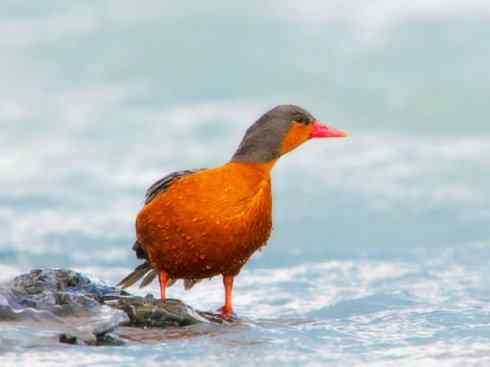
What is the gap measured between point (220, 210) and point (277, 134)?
43.3 inches

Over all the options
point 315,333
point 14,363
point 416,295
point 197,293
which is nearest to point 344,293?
point 416,295

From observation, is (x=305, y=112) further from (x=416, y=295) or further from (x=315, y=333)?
(x=416, y=295)

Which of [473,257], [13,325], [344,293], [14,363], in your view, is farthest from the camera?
[473,257]

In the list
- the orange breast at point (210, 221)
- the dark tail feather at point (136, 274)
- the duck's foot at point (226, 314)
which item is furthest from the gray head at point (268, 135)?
the dark tail feather at point (136, 274)

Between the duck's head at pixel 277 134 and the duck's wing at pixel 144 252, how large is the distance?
494mm

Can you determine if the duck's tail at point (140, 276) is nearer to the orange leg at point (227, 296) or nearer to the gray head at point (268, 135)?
the orange leg at point (227, 296)

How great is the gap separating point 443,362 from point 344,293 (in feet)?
29.3

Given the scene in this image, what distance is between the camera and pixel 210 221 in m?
13.3

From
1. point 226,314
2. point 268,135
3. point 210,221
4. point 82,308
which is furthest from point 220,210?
point 82,308

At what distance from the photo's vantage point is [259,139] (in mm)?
13969

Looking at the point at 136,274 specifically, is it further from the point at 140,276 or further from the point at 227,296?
the point at 227,296

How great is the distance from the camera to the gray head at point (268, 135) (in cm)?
1394

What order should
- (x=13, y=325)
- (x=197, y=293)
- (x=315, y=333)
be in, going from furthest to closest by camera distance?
(x=197, y=293) → (x=315, y=333) → (x=13, y=325)

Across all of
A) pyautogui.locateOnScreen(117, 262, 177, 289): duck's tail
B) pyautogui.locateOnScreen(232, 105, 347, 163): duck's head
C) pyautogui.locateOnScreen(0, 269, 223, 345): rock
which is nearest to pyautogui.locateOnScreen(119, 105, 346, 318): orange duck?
pyautogui.locateOnScreen(232, 105, 347, 163): duck's head
